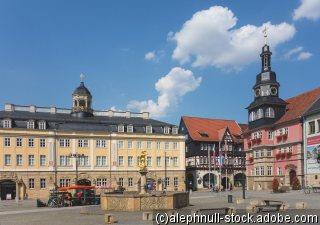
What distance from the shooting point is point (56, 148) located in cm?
7112

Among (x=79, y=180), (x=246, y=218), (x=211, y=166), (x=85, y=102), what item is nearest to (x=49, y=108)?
(x=85, y=102)

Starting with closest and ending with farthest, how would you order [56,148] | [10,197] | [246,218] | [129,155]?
[246,218] → [10,197] → [56,148] → [129,155]

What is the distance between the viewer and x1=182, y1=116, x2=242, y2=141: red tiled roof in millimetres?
89938

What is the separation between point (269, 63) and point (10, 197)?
41.9 m

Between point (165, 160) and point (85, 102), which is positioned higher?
point (85, 102)

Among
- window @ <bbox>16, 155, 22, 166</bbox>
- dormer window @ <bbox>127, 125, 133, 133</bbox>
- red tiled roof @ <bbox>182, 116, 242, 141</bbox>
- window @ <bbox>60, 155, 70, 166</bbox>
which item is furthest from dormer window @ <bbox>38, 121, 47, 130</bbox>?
red tiled roof @ <bbox>182, 116, 242, 141</bbox>

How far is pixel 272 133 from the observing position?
73500 millimetres

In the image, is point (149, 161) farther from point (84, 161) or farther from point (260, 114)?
point (260, 114)

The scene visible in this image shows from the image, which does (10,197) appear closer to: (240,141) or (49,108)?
(49,108)

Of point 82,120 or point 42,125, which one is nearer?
point 42,125

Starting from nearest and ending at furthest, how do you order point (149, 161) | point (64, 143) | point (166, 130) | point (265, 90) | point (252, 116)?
point (64, 143) → point (265, 90) → point (149, 161) → point (252, 116) → point (166, 130)

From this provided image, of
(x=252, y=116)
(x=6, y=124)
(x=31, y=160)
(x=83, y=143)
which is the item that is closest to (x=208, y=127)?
(x=252, y=116)

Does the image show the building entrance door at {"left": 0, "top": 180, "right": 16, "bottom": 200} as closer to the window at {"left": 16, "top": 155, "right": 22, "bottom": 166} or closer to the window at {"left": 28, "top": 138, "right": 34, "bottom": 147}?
the window at {"left": 16, "top": 155, "right": 22, "bottom": 166}

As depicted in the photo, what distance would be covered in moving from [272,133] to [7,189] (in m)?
38.1
